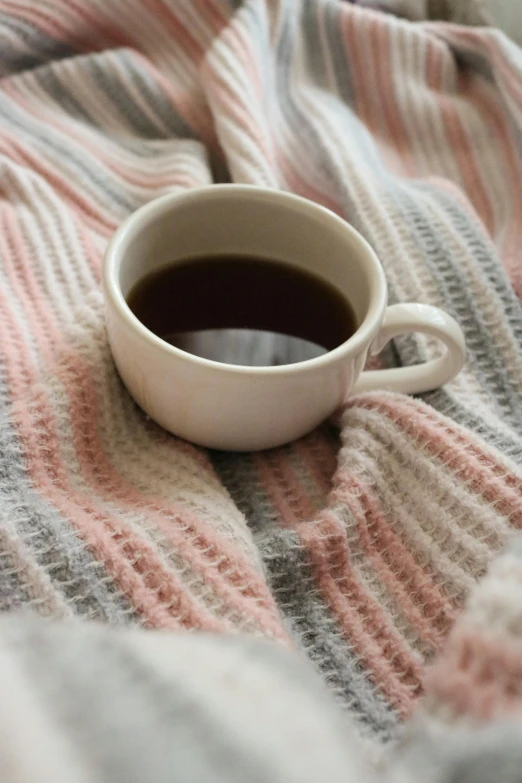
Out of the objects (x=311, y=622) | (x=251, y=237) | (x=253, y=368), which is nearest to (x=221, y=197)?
(x=251, y=237)

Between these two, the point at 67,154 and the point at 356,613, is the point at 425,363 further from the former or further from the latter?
the point at 67,154

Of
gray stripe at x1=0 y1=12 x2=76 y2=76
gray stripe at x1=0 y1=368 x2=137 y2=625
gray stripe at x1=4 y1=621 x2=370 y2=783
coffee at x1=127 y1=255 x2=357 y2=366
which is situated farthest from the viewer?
gray stripe at x1=0 y1=12 x2=76 y2=76

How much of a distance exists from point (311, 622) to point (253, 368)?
128 millimetres

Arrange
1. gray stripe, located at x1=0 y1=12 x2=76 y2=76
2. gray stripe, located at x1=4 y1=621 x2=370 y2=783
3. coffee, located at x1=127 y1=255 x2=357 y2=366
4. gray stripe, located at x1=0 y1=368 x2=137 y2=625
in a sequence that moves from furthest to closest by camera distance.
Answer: gray stripe, located at x1=0 y1=12 x2=76 y2=76, coffee, located at x1=127 y1=255 x2=357 y2=366, gray stripe, located at x1=0 y1=368 x2=137 y2=625, gray stripe, located at x1=4 y1=621 x2=370 y2=783

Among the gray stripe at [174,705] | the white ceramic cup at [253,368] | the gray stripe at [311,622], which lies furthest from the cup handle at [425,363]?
the gray stripe at [174,705]

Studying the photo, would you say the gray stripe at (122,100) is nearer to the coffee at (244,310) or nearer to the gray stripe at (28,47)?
the gray stripe at (28,47)

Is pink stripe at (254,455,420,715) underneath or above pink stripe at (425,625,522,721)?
underneath

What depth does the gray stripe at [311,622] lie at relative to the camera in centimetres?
34

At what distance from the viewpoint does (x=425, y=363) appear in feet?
1.52

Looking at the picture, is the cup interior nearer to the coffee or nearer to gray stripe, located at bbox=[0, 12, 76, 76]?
the coffee

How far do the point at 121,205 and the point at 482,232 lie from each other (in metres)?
0.26

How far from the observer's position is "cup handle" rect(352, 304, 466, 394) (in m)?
0.42

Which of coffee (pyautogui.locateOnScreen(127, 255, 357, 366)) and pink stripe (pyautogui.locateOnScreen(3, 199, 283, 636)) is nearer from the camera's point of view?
pink stripe (pyautogui.locateOnScreen(3, 199, 283, 636))

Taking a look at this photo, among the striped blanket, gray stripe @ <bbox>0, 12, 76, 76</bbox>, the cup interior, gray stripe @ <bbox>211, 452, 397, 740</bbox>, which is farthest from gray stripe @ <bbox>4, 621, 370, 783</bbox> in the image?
gray stripe @ <bbox>0, 12, 76, 76</bbox>
